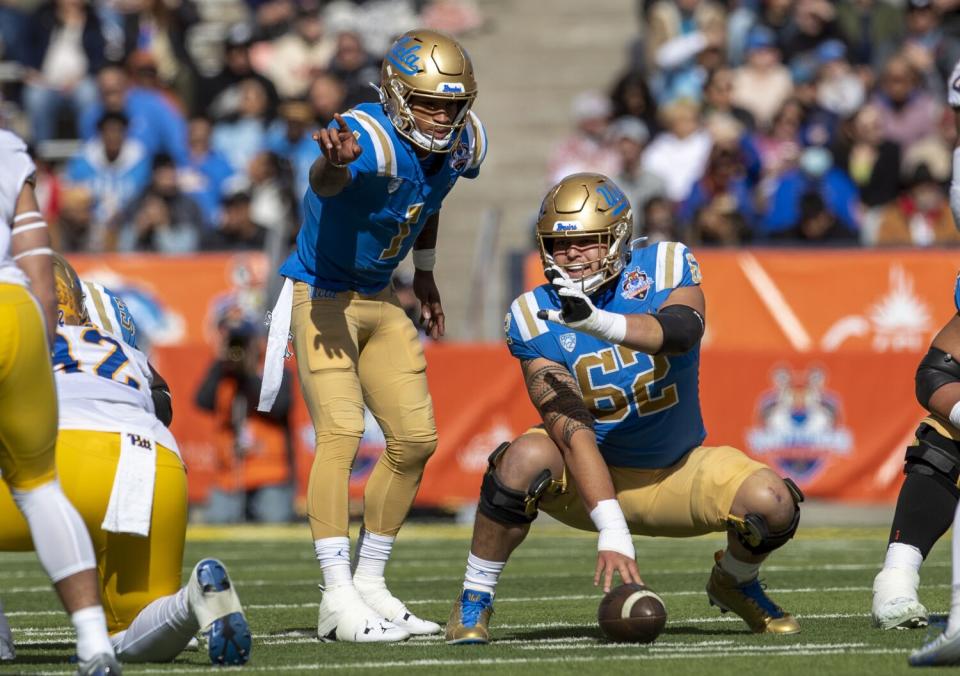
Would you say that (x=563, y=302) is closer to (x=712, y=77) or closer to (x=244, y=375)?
(x=244, y=375)

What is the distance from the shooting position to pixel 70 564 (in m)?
4.70

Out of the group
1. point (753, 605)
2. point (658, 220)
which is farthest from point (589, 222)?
point (658, 220)

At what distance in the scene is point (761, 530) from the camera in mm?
5895

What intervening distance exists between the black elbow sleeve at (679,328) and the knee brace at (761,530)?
0.56 meters

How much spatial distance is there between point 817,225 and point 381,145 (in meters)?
8.07

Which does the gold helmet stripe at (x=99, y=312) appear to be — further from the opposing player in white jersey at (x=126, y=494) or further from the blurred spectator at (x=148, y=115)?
the blurred spectator at (x=148, y=115)

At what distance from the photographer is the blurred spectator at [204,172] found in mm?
15930

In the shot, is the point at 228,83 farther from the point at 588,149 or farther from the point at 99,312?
the point at 99,312

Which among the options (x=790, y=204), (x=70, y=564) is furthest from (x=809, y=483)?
(x=70, y=564)

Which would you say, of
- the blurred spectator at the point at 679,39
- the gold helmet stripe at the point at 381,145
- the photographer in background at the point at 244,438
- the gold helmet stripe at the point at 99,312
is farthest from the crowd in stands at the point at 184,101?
the gold helmet stripe at the point at 99,312

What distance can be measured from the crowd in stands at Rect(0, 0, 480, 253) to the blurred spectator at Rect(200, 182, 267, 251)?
0.01m

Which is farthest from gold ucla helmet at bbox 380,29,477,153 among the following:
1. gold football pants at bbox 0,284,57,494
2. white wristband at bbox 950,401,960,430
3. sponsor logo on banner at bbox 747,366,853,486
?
sponsor logo on banner at bbox 747,366,853,486

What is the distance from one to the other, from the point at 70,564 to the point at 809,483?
901 centimetres

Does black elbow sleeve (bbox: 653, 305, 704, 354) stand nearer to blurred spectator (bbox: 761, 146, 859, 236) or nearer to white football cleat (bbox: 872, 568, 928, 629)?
white football cleat (bbox: 872, 568, 928, 629)
